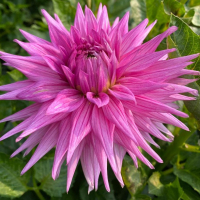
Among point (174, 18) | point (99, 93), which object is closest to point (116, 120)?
point (99, 93)

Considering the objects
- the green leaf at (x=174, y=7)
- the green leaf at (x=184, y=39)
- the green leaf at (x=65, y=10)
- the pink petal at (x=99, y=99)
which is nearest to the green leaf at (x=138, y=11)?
the green leaf at (x=174, y=7)

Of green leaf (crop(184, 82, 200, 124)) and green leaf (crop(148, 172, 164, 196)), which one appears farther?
green leaf (crop(148, 172, 164, 196))

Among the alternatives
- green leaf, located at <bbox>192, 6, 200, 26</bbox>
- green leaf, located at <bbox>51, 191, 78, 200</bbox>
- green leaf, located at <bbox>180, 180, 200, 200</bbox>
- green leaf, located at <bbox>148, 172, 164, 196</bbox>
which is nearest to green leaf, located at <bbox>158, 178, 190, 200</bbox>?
green leaf, located at <bbox>148, 172, 164, 196</bbox>

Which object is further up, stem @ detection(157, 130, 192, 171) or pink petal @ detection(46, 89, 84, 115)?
pink petal @ detection(46, 89, 84, 115)

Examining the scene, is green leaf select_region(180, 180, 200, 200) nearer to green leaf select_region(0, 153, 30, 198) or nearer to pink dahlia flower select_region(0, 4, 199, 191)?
pink dahlia flower select_region(0, 4, 199, 191)

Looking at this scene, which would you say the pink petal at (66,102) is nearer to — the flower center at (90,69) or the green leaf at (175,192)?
the flower center at (90,69)

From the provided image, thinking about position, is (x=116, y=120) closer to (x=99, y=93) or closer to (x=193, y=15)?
(x=99, y=93)

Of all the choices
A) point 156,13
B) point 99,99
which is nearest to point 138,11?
point 156,13
